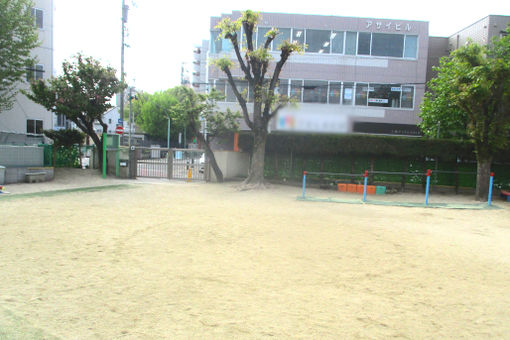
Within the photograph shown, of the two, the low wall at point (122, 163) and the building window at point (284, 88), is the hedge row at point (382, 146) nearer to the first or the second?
the building window at point (284, 88)

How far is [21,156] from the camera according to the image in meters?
15.0

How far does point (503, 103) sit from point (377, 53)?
36.9 ft

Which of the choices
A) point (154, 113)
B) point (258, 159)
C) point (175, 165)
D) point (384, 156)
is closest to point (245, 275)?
point (258, 159)

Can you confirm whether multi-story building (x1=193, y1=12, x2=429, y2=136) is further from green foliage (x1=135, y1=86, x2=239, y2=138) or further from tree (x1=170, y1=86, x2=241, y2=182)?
tree (x1=170, y1=86, x2=241, y2=182)

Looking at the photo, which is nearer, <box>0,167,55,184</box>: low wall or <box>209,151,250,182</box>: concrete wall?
<box>0,167,55,184</box>: low wall

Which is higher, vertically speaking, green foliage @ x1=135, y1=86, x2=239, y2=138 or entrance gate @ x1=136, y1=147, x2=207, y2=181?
green foliage @ x1=135, y1=86, x2=239, y2=138

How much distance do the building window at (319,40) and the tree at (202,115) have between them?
30.4 feet

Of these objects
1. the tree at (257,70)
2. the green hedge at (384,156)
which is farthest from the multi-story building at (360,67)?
the tree at (257,70)

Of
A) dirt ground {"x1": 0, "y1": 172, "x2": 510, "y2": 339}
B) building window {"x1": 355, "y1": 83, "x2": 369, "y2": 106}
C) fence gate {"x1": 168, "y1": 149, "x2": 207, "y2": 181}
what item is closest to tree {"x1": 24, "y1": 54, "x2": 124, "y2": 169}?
fence gate {"x1": 168, "y1": 149, "x2": 207, "y2": 181}

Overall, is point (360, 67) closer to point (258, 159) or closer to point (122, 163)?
point (258, 159)

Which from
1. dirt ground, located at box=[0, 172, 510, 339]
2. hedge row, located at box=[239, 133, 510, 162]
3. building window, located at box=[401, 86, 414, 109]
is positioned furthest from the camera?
building window, located at box=[401, 86, 414, 109]

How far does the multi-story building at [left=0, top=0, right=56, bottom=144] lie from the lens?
2256 centimetres

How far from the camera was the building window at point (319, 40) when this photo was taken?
77.3 ft

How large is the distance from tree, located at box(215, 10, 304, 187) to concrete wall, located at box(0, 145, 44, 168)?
9038 mm
